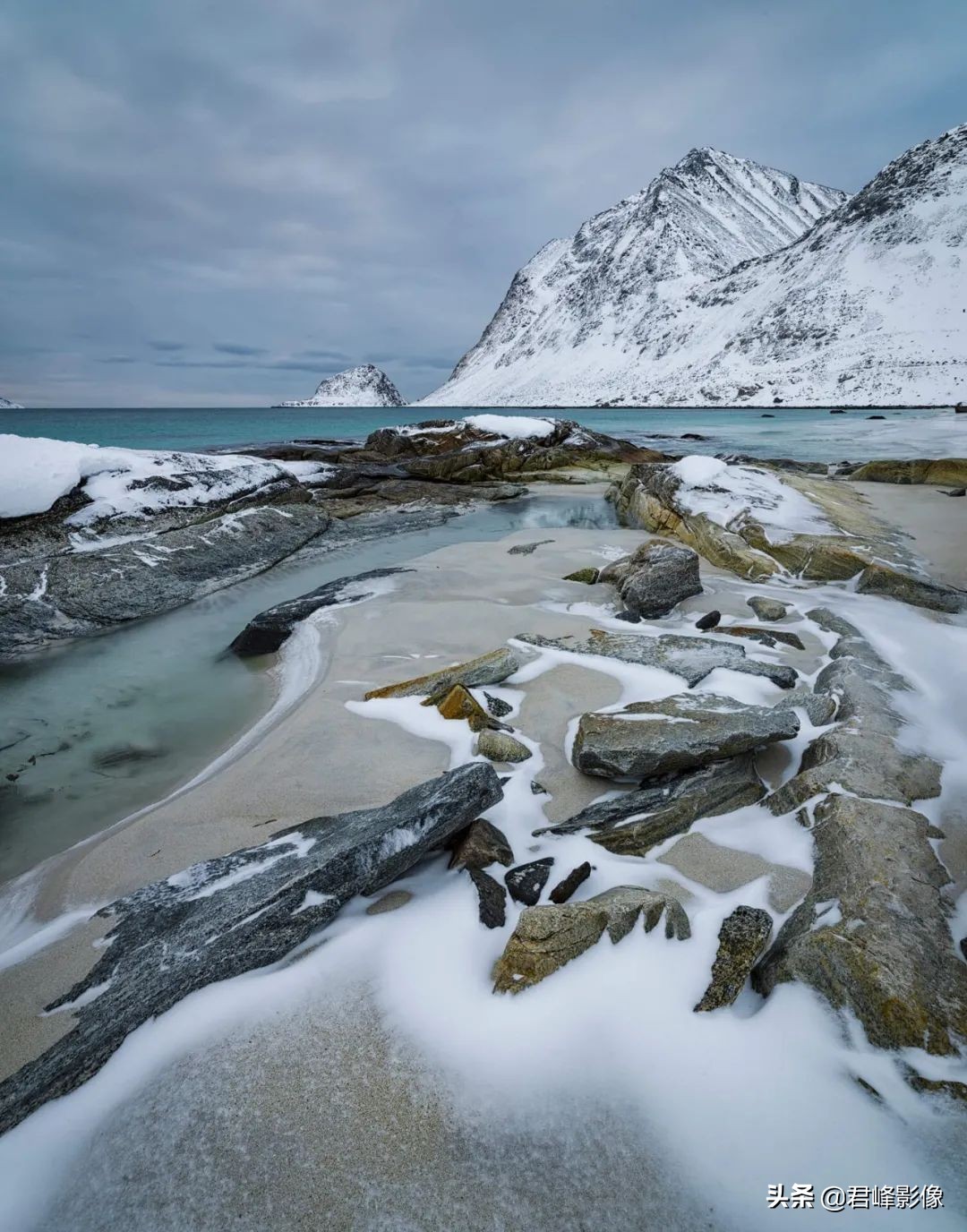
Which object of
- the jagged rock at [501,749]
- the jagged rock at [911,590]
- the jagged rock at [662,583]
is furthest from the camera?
the jagged rock at [662,583]

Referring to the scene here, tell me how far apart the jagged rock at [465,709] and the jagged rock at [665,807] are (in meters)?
1.11

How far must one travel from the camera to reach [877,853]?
2.25 meters

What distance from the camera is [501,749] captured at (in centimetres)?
360

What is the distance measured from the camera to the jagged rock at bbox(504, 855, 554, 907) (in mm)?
2459

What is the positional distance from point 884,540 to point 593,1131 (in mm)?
8600

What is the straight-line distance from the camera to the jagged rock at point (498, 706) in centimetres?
413

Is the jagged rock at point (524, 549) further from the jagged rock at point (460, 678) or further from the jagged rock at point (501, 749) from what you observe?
the jagged rock at point (501, 749)

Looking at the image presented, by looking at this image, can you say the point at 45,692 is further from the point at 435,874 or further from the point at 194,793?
the point at 435,874

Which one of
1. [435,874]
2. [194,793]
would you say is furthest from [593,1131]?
[194,793]

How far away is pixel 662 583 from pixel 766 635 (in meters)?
1.41

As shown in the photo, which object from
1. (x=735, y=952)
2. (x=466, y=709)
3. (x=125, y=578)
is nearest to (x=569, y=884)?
(x=735, y=952)

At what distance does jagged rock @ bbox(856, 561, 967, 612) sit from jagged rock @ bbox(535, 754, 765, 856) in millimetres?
4074

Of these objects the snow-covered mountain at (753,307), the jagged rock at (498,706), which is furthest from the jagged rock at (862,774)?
the snow-covered mountain at (753,307)

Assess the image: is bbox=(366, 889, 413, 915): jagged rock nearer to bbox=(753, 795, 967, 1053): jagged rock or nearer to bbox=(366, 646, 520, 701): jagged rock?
bbox=(753, 795, 967, 1053): jagged rock
